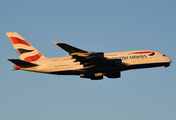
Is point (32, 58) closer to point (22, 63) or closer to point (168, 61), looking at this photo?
point (22, 63)

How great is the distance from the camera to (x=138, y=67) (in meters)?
51.4

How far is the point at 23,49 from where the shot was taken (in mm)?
57094

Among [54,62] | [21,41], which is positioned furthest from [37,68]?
[21,41]

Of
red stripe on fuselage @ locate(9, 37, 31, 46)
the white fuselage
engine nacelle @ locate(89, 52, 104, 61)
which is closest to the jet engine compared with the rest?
the white fuselage

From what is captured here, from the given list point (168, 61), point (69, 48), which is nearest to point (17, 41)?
point (69, 48)

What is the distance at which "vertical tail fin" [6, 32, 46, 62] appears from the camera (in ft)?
184

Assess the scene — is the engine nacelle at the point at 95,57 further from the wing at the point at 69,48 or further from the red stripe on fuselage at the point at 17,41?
the red stripe on fuselage at the point at 17,41

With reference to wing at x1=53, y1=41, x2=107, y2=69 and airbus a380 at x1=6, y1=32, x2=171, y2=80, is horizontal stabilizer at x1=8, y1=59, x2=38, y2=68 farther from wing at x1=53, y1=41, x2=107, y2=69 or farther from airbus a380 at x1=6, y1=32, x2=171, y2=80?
wing at x1=53, y1=41, x2=107, y2=69

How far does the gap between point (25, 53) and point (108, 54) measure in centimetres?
1744

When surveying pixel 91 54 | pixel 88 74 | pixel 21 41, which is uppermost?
pixel 21 41

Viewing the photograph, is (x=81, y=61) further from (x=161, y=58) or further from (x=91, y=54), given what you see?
(x=161, y=58)

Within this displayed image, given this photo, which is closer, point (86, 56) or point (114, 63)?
point (86, 56)

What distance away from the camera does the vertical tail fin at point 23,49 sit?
56028 mm

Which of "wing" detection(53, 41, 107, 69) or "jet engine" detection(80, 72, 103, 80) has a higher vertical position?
"wing" detection(53, 41, 107, 69)
